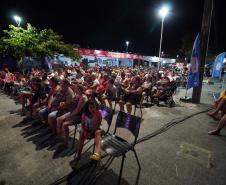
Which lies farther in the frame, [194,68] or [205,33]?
[205,33]

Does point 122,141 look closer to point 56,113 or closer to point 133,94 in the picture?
point 56,113

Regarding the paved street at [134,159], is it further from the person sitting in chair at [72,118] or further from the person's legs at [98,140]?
the person's legs at [98,140]

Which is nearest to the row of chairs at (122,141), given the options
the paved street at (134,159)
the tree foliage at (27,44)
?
the paved street at (134,159)

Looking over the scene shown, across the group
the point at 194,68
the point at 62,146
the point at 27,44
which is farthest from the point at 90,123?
the point at 27,44

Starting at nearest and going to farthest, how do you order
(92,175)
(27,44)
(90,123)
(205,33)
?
(92,175)
(90,123)
(205,33)
(27,44)

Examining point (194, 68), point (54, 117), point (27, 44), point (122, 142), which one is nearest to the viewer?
point (122, 142)

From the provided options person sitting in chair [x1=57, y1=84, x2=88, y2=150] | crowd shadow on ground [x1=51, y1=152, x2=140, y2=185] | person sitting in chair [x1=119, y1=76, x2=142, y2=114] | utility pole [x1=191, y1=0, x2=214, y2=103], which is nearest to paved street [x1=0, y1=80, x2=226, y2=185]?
crowd shadow on ground [x1=51, y1=152, x2=140, y2=185]

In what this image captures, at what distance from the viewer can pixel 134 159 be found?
2.82 metres

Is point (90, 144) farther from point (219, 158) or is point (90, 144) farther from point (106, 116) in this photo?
point (219, 158)

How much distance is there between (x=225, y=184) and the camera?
7.31 feet

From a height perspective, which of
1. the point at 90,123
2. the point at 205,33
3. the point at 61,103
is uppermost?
the point at 205,33

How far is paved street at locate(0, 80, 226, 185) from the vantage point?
7.65 ft

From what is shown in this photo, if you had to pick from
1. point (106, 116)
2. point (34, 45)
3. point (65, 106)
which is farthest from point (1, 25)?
point (106, 116)

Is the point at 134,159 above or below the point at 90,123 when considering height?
Result: below
